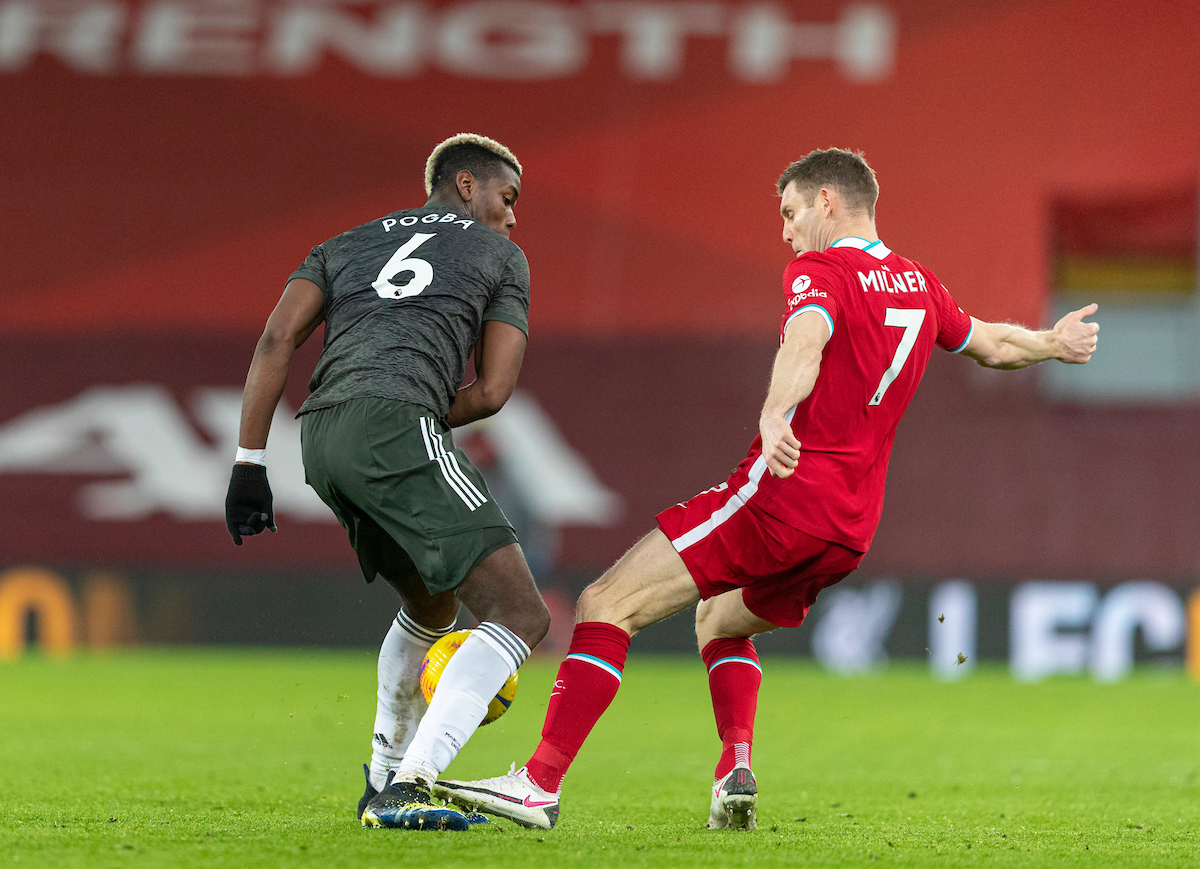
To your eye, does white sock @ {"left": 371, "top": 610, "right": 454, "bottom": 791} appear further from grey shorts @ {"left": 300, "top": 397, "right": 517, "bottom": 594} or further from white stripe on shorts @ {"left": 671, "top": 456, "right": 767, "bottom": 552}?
white stripe on shorts @ {"left": 671, "top": 456, "right": 767, "bottom": 552}

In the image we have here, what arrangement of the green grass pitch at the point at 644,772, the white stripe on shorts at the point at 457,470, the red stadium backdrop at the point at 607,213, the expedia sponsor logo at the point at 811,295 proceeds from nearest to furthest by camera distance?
the green grass pitch at the point at 644,772 → the white stripe on shorts at the point at 457,470 → the expedia sponsor logo at the point at 811,295 → the red stadium backdrop at the point at 607,213

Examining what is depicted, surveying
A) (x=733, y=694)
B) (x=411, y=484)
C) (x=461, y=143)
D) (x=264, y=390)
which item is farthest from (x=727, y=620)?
(x=461, y=143)

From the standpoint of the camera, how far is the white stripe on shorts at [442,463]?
4.09m

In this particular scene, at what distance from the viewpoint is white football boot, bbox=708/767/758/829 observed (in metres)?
4.36

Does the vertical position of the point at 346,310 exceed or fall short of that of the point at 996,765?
it exceeds it

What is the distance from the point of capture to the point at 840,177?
4.53m

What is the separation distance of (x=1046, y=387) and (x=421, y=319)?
36.6ft

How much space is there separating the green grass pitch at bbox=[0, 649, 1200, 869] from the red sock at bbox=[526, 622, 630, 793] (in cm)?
20

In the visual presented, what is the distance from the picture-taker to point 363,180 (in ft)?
53.2

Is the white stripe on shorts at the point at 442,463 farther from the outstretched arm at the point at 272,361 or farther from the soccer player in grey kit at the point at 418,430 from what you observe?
the outstretched arm at the point at 272,361

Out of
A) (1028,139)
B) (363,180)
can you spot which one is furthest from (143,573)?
(1028,139)

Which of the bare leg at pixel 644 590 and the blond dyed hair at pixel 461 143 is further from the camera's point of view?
the blond dyed hair at pixel 461 143

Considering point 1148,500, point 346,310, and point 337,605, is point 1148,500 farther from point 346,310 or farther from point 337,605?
point 346,310

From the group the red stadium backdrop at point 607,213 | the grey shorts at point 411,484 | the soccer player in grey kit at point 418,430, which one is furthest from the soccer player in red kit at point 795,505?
the red stadium backdrop at point 607,213
